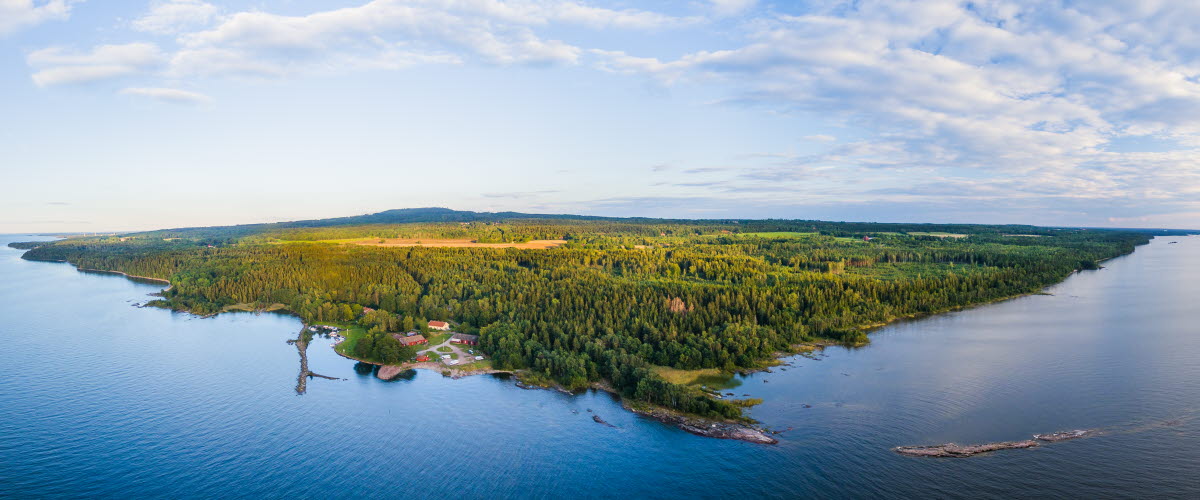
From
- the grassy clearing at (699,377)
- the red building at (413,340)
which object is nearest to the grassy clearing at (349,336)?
the red building at (413,340)

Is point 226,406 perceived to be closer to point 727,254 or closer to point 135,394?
point 135,394

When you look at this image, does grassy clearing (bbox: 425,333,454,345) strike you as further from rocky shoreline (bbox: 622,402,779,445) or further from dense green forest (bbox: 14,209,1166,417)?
rocky shoreline (bbox: 622,402,779,445)

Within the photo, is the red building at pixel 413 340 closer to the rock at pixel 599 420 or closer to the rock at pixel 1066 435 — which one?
the rock at pixel 599 420

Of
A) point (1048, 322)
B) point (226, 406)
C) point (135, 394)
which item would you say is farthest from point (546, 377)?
point (1048, 322)

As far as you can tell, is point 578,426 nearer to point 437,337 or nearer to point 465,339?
point 465,339

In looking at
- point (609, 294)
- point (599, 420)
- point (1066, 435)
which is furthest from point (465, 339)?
point (1066, 435)

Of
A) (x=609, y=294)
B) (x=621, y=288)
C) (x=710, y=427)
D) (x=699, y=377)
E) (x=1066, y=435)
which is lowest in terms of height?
(x=710, y=427)
